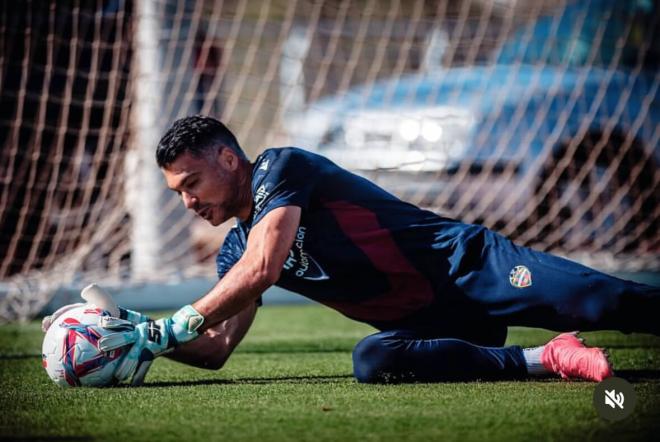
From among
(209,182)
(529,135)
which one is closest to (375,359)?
(209,182)

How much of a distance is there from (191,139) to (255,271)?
458 mm

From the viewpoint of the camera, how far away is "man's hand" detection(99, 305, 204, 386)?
8.89 ft

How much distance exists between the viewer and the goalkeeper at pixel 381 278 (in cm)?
274

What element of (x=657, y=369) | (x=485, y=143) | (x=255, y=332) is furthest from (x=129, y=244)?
(x=657, y=369)

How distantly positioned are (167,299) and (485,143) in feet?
7.58

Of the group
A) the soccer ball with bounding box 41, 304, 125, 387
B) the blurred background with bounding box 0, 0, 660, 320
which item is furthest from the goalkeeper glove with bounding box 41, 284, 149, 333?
the blurred background with bounding box 0, 0, 660, 320

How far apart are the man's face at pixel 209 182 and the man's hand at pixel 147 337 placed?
0.32m

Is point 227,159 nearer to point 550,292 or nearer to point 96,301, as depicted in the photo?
point 96,301

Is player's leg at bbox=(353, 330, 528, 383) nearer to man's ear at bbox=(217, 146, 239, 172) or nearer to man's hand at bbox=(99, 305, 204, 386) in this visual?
man's hand at bbox=(99, 305, 204, 386)

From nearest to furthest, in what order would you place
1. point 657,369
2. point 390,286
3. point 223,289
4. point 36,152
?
point 223,289
point 390,286
point 657,369
point 36,152

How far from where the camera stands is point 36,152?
5441 millimetres

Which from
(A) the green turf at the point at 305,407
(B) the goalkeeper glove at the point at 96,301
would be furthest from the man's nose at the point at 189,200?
(A) the green turf at the point at 305,407

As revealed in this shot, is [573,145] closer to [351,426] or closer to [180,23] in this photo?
[180,23]

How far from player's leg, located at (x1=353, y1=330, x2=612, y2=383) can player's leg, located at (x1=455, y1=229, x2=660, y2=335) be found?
0.10m
